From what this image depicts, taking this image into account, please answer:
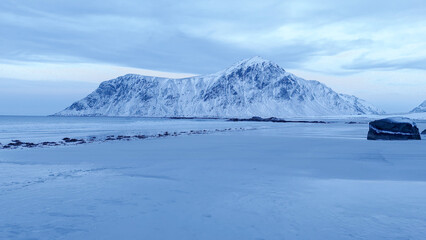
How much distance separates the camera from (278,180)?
873 centimetres

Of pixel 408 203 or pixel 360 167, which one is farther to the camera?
pixel 360 167

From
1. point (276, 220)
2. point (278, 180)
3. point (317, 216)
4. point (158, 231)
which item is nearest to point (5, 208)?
point (158, 231)

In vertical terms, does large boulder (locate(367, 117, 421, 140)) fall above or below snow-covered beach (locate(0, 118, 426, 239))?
above

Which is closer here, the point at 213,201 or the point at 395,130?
the point at 213,201

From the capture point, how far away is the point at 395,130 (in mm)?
22391

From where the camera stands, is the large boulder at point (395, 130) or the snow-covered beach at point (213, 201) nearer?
the snow-covered beach at point (213, 201)

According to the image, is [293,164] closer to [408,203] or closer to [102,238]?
[408,203]

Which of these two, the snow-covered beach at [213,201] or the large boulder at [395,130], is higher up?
the large boulder at [395,130]

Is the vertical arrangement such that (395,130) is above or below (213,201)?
above

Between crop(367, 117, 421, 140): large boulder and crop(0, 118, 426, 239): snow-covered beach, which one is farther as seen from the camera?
crop(367, 117, 421, 140): large boulder

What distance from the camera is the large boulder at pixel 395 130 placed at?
873 inches

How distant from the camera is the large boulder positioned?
72.7 feet

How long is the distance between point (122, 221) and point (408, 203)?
5.33 metres

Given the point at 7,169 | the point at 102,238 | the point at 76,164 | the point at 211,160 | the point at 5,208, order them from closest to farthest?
the point at 102,238 → the point at 5,208 → the point at 7,169 → the point at 76,164 → the point at 211,160
